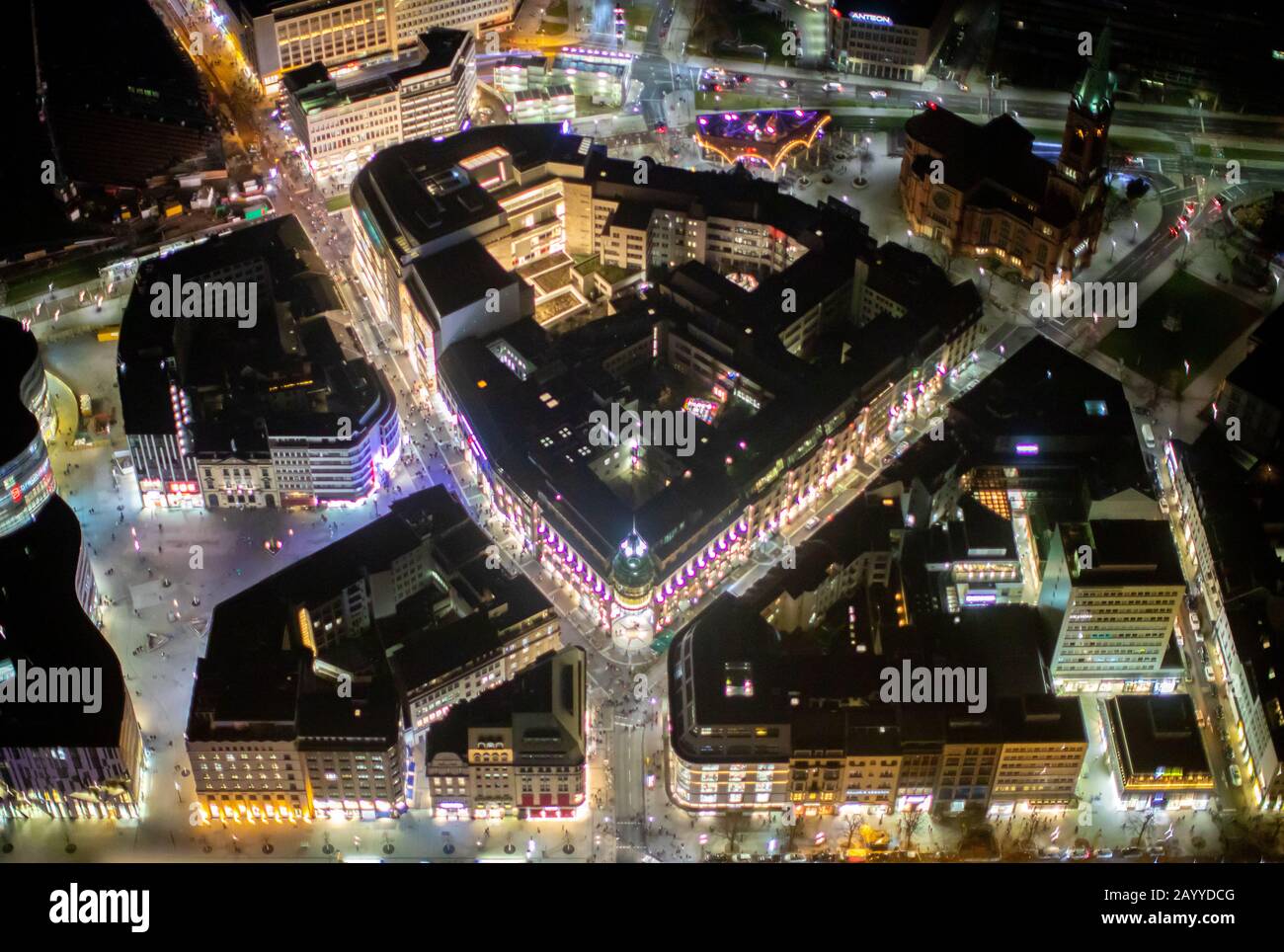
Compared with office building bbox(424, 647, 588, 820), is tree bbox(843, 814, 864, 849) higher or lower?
lower

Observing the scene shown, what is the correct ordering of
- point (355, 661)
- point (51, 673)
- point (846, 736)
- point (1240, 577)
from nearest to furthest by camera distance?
point (846, 736) → point (51, 673) → point (355, 661) → point (1240, 577)

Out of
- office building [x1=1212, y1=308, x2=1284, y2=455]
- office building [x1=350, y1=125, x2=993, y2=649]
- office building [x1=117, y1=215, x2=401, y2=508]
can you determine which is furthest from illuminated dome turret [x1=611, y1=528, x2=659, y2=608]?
office building [x1=1212, y1=308, x2=1284, y2=455]

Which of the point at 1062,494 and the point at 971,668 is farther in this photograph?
the point at 1062,494

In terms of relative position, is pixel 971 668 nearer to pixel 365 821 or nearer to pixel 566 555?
pixel 566 555

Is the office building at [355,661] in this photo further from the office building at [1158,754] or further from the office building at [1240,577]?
the office building at [1240,577]

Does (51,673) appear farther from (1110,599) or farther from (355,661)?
(1110,599)

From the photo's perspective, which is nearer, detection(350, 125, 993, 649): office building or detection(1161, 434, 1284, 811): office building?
detection(1161, 434, 1284, 811): office building

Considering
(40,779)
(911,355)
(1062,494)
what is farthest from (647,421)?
(40,779)

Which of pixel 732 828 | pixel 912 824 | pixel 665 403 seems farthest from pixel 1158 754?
pixel 665 403

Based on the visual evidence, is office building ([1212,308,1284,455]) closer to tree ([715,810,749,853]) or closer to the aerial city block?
the aerial city block
